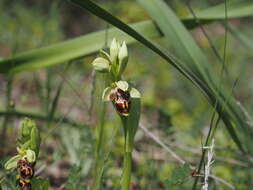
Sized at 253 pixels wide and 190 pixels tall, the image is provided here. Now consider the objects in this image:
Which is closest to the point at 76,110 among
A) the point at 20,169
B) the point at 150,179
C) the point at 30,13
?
the point at 30,13

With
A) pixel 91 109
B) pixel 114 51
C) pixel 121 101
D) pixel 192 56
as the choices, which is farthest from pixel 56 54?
pixel 121 101

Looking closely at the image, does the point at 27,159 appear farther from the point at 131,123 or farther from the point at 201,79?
the point at 201,79

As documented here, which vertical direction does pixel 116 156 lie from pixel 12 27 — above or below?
below

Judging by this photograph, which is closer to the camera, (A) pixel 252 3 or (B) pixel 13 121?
(A) pixel 252 3

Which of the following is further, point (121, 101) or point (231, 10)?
point (231, 10)

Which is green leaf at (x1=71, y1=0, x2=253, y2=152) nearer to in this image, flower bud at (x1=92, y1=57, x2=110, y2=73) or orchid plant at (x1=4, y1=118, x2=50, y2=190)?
flower bud at (x1=92, y1=57, x2=110, y2=73)

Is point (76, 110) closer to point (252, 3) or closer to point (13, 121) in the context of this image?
point (13, 121)

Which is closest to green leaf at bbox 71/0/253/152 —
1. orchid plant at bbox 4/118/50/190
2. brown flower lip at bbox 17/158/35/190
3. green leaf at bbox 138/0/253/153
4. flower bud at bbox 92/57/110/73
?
→ green leaf at bbox 138/0/253/153
